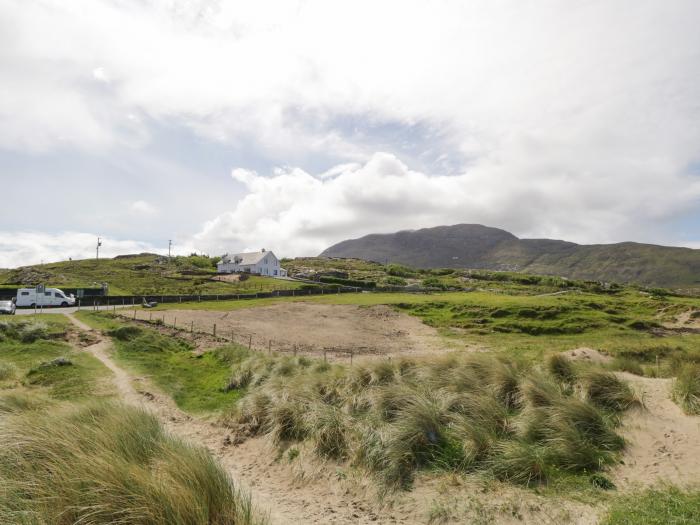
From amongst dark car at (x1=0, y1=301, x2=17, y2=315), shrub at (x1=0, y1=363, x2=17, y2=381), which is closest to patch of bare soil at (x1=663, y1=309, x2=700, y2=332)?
shrub at (x1=0, y1=363, x2=17, y2=381)

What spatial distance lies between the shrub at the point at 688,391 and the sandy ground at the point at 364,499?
521cm

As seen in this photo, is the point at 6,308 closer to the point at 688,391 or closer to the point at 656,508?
the point at 656,508

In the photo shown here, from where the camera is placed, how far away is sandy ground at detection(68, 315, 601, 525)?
6320 millimetres

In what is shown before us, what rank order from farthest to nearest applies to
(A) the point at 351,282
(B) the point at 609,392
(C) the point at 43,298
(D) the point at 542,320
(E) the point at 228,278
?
(E) the point at 228,278
(A) the point at 351,282
(D) the point at 542,320
(C) the point at 43,298
(B) the point at 609,392

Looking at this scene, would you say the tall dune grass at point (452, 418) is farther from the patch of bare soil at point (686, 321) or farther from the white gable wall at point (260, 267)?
the white gable wall at point (260, 267)

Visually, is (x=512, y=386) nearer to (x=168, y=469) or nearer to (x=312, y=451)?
(x=312, y=451)

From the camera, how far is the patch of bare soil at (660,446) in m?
7.09

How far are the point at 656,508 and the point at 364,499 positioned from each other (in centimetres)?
463

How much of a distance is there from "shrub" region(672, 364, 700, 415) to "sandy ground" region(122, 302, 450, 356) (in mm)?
18716

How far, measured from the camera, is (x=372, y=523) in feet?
21.5

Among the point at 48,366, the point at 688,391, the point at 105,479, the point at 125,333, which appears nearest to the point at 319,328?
the point at 125,333

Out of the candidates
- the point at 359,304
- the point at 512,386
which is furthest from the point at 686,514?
the point at 359,304

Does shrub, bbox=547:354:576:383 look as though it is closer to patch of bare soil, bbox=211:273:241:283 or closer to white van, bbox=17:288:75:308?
white van, bbox=17:288:75:308

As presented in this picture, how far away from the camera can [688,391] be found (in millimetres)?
9781
